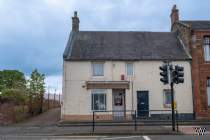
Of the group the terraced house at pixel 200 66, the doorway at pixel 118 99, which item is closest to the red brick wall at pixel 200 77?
the terraced house at pixel 200 66

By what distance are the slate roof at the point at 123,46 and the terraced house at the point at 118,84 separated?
89 mm

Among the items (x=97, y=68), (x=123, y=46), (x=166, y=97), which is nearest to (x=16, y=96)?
(x=97, y=68)

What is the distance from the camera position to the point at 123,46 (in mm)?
29203

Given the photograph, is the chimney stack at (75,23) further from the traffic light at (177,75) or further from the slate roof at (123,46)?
the traffic light at (177,75)

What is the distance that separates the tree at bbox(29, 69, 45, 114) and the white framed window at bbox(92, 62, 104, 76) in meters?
7.64

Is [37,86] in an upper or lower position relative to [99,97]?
upper

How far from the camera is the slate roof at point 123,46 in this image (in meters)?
27.3

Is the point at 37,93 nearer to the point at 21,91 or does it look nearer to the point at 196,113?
the point at 21,91

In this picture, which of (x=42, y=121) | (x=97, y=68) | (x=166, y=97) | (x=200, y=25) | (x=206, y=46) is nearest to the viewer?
(x=42, y=121)

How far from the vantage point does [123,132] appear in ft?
57.0

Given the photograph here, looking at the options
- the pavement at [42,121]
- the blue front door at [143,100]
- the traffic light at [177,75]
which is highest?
the traffic light at [177,75]

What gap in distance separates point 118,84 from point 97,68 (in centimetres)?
240

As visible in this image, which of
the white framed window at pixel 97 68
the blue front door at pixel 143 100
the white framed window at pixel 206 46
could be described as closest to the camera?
the blue front door at pixel 143 100

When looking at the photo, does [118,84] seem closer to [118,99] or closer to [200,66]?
[118,99]
